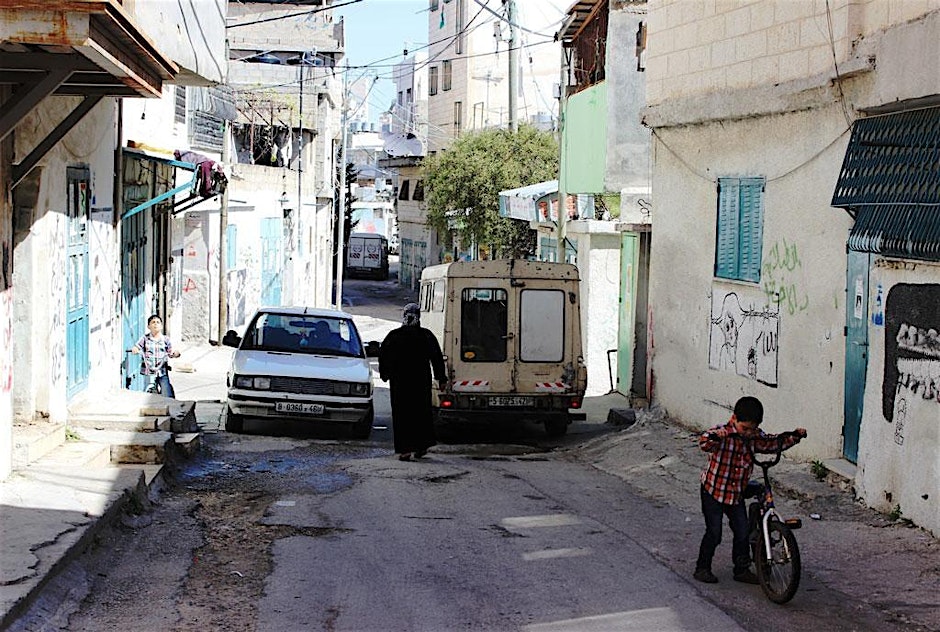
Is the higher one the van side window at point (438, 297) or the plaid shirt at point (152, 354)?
the van side window at point (438, 297)

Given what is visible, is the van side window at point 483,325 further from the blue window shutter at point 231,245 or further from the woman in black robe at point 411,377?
the blue window shutter at point 231,245

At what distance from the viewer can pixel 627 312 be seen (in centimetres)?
1962

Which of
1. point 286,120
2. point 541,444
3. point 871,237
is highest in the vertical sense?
point 286,120

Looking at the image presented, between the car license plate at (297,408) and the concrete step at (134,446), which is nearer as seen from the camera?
the concrete step at (134,446)

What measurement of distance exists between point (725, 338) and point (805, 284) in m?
2.11

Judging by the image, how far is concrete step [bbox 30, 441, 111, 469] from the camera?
9.69 meters

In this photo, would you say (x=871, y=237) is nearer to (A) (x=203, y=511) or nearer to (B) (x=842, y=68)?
(B) (x=842, y=68)

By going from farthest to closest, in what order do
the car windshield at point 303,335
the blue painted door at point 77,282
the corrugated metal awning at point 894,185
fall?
1. the car windshield at point 303,335
2. the blue painted door at point 77,282
3. the corrugated metal awning at point 894,185

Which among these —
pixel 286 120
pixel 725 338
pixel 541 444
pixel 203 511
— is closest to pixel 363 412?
pixel 541 444

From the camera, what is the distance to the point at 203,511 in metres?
9.69

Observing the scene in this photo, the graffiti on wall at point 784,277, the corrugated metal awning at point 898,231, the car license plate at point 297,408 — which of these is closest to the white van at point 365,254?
the car license plate at point 297,408

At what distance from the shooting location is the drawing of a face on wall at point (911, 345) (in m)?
8.43

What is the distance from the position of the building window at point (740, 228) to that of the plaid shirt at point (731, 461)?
222 inches

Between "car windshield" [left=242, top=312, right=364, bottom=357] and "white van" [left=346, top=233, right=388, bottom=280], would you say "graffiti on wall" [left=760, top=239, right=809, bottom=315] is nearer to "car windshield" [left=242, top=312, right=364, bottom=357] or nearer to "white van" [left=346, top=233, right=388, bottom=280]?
"car windshield" [left=242, top=312, right=364, bottom=357]
